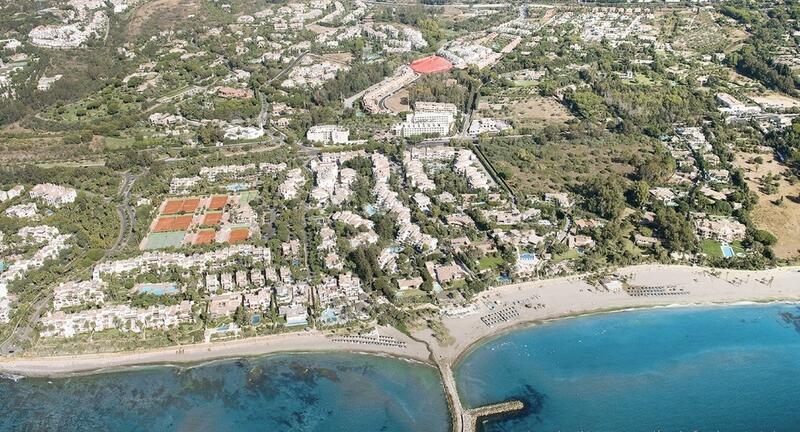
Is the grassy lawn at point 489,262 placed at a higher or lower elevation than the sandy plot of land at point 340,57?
higher

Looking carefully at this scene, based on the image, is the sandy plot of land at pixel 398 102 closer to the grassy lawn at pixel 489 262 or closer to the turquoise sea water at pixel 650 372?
the grassy lawn at pixel 489 262

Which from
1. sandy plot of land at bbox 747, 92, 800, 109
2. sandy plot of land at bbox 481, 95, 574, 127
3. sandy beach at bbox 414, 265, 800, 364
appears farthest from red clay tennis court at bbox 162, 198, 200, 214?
sandy plot of land at bbox 747, 92, 800, 109

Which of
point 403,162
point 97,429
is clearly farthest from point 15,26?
point 97,429

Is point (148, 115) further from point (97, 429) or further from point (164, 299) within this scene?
point (97, 429)

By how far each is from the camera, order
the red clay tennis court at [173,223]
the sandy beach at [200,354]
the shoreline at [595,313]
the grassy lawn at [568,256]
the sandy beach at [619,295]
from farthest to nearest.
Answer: the red clay tennis court at [173,223]
the grassy lawn at [568,256]
the sandy beach at [619,295]
the shoreline at [595,313]
the sandy beach at [200,354]

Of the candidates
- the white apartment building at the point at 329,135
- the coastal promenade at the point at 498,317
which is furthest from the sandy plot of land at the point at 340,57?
the coastal promenade at the point at 498,317

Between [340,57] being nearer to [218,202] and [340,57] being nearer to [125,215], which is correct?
[218,202]

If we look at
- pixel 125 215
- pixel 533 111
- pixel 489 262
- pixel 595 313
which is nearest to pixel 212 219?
pixel 125 215
